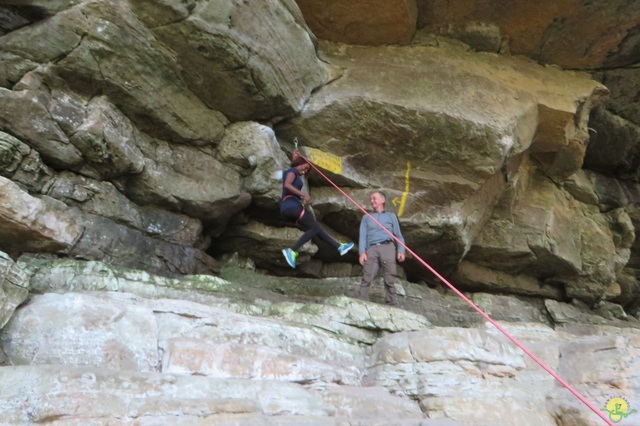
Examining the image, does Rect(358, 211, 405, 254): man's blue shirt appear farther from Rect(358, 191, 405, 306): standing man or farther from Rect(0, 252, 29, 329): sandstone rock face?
Rect(0, 252, 29, 329): sandstone rock face

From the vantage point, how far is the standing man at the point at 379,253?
23.3ft

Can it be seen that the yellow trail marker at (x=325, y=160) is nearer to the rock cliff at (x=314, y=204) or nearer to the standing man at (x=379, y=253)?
the rock cliff at (x=314, y=204)

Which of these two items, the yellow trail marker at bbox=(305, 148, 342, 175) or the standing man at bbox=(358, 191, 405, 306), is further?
the yellow trail marker at bbox=(305, 148, 342, 175)

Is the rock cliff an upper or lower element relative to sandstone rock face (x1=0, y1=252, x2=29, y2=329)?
upper

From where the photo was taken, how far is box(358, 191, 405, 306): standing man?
7.10 m

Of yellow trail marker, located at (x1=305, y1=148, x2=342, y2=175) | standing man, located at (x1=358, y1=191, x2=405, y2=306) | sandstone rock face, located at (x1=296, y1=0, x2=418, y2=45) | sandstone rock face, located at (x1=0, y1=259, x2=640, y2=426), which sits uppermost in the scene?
sandstone rock face, located at (x1=296, y1=0, x2=418, y2=45)

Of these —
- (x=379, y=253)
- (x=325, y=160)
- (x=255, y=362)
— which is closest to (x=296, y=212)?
(x=379, y=253)

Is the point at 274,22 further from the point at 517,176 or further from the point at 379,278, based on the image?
the point at 517,176

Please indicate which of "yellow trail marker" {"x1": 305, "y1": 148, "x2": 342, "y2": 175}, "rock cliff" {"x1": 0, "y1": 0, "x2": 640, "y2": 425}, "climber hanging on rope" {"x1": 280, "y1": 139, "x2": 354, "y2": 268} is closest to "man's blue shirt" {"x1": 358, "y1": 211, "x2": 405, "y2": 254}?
"climber hanging on rope" {"x1": 280, "y1": 139, "x2": 354, "y2": 268}

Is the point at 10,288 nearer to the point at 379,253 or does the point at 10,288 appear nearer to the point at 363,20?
the point at 379,253

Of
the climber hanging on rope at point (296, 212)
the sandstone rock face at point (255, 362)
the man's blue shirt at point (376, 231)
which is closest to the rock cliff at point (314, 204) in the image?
the sandstone rock face at point (255, 362)

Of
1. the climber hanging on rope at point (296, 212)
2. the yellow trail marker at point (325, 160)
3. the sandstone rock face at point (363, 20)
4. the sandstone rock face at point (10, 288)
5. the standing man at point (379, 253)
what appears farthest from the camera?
the sandstone rock face at point (363, 20)

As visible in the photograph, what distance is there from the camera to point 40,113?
6.07 meters

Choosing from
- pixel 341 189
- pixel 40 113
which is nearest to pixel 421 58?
pixel 341 189
